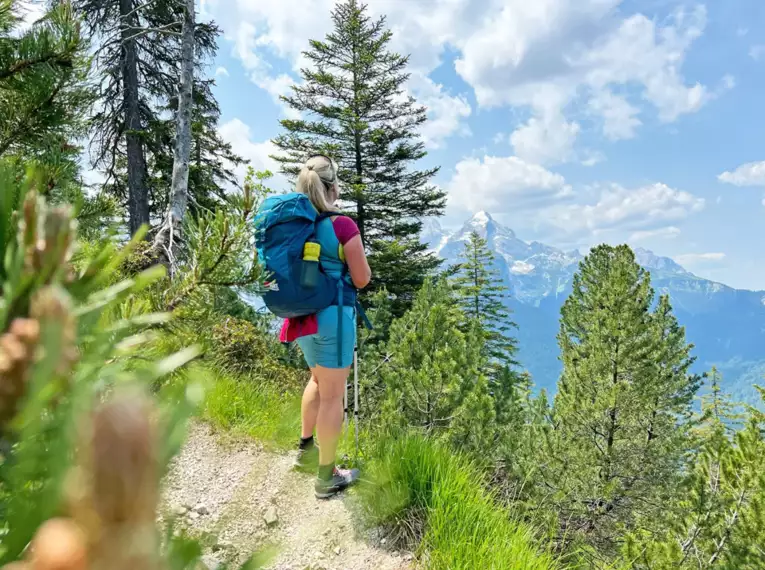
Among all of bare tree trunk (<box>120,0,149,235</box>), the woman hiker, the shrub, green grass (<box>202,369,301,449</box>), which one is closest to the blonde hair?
the woman hiker

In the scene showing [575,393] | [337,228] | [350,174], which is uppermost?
[350,174]

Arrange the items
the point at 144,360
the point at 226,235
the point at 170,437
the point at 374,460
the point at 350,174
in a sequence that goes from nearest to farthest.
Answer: the point at 170,437, the point at 144,360, the point at 226,235, the point at 374,460, the point at 350,174

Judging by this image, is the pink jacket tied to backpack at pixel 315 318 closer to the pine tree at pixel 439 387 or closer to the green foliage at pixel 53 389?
the pine tree at pixel 439 387

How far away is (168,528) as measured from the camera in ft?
1.07

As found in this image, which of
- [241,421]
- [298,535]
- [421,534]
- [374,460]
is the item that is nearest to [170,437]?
[421,534]

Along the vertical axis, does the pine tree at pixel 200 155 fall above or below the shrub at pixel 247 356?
above

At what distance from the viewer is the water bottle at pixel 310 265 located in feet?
8.46

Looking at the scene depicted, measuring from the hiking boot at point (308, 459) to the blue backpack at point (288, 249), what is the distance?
1198 millimetres

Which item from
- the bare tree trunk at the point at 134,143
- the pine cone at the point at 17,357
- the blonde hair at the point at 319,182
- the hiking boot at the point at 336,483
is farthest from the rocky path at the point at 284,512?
the bare tree trunk at the point at 134,143

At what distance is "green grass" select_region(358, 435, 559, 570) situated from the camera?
2.32 m

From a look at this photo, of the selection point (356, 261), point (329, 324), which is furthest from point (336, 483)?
point (356, 261)

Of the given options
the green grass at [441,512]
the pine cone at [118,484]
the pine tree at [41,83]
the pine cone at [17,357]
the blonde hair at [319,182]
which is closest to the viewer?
the pine cone at [118,484]

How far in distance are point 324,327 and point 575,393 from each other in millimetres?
7492

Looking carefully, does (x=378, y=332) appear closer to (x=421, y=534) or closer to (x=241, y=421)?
(x=241, y=421)
